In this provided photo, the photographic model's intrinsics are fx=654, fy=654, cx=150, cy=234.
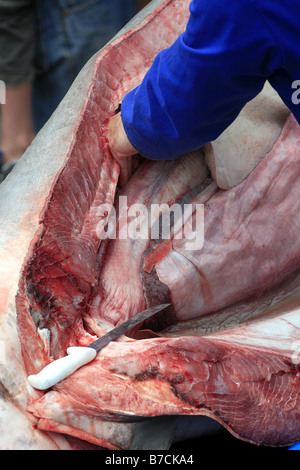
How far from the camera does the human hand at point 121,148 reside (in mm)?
1593

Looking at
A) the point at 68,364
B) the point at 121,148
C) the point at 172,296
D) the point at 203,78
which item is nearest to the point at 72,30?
the point at 121,148

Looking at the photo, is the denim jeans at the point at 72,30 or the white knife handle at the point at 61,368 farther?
the denim jeans at the point at 72,30

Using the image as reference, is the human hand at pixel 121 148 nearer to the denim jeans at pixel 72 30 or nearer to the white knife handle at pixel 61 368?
the white knife handle at pixel 61 368

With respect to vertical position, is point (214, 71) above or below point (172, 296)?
above

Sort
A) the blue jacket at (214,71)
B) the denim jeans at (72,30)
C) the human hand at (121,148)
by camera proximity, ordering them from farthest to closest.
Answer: the denim jeans at (72,30) < the human hand at (121,148) < the blue jacket at (214,71)

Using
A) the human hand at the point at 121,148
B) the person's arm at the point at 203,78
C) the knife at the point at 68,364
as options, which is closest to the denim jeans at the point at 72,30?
the human hand at the point at 121,148

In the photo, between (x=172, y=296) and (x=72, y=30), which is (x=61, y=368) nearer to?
(x=172, y=296)

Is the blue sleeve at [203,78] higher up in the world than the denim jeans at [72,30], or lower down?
higher up

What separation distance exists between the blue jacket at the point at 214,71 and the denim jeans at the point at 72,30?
1.67 m

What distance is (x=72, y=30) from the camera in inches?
A: 119

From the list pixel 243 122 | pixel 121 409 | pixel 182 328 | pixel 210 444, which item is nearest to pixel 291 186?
pixel 243 122

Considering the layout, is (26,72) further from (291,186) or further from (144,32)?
(291,186)

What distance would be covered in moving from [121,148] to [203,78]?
0.41 metres

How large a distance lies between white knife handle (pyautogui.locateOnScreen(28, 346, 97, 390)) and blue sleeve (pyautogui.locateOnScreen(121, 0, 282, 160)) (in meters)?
0.50
